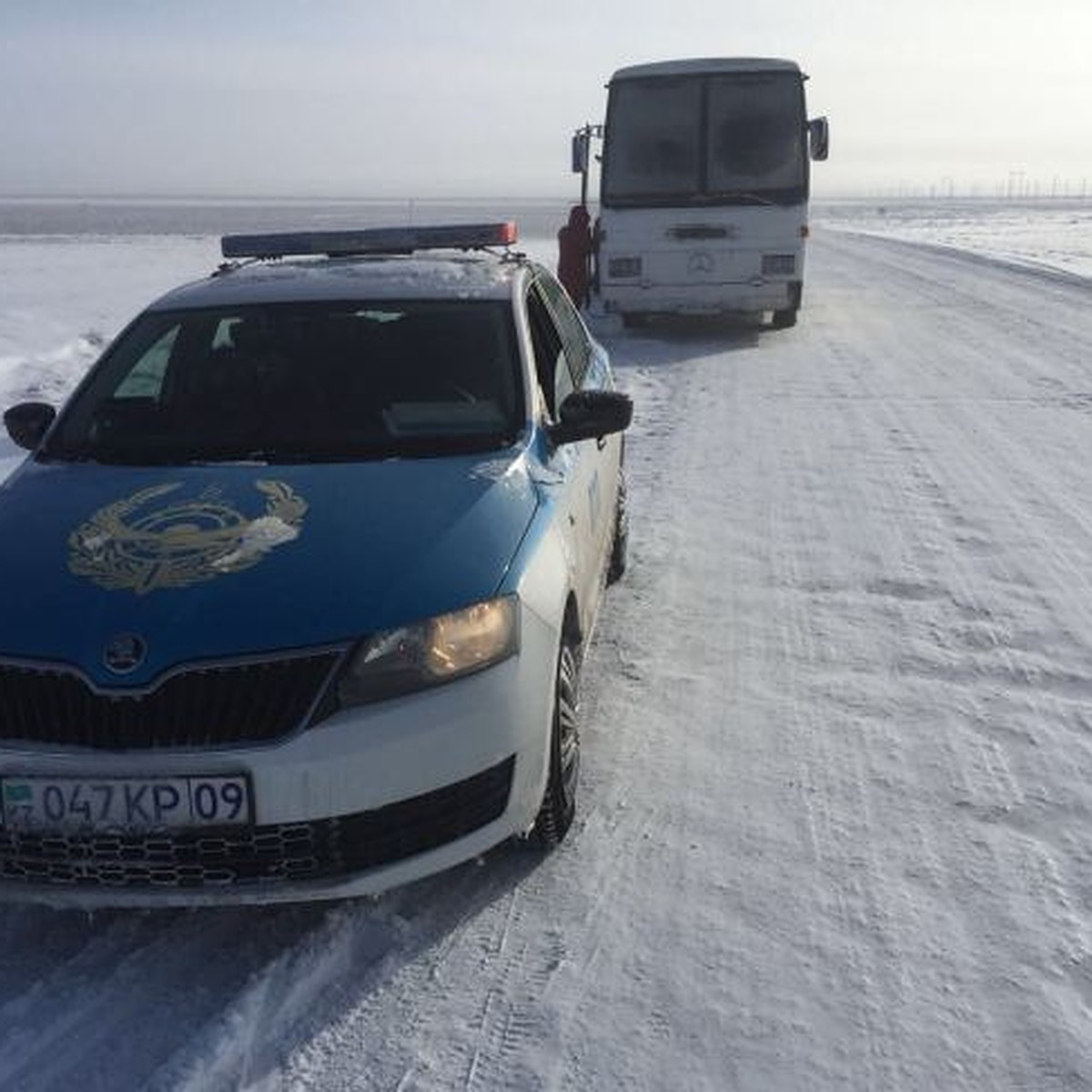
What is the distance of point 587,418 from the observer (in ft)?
13.1

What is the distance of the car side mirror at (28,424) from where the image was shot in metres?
4.21

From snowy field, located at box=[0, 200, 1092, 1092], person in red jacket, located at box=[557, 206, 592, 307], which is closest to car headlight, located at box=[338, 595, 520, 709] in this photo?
snowy field, located at box=[0, 200, 1092, 1092]

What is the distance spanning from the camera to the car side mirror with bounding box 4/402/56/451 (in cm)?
421

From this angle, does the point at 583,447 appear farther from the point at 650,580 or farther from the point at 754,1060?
the point at 754,1060

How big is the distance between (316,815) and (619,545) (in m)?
3.11

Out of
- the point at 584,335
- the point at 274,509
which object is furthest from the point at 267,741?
the point at 584,335

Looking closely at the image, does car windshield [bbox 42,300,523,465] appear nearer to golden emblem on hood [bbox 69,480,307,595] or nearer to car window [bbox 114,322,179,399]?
car window [bbox 114,322,179,399]

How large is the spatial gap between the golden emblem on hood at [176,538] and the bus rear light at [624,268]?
11.1 metres

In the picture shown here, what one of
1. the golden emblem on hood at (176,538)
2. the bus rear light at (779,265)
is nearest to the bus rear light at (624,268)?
the bus rear light at (779,265)

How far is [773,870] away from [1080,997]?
32.1 inches

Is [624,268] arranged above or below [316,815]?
above

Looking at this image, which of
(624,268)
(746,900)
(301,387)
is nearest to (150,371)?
(301,387)

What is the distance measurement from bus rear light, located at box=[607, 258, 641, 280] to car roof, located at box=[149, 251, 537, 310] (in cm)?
931

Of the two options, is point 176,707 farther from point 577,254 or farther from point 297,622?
point 577,254
